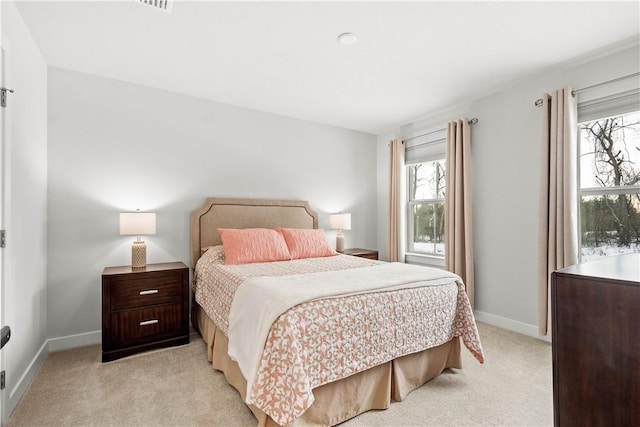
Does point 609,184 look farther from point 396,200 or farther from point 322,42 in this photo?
point 322,42

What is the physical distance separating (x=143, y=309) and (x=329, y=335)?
1.84m

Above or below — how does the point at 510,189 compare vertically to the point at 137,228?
above

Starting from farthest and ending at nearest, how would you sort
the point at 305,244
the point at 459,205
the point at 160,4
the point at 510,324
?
1. the point at 459,205
2. the point at 305,244
3. the point at 510,324
4. the point at 160,4

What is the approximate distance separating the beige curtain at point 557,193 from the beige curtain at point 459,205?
710mm

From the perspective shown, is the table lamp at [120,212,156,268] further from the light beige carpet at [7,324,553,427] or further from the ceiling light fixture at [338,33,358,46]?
the ceiling light fixture at [338,33,358,46]

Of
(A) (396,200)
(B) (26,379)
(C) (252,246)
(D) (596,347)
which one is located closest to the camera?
(D) (596,347)

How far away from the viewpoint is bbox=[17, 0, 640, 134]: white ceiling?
204cm

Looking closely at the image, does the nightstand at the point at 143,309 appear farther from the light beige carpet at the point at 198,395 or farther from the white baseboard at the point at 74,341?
the white baseboard at the point at 74,341

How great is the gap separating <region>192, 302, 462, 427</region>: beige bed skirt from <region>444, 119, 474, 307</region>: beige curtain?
1.41 meters

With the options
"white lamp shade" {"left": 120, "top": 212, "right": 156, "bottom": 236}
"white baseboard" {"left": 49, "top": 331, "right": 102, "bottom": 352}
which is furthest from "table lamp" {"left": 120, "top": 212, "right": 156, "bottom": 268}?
"white baseboard" {"left": 49, "top": 331, "right": 102, "bottom": 352}

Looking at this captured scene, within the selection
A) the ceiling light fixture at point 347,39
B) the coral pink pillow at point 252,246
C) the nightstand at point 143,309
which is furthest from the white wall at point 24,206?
the ceiling light fixture at point 347,39

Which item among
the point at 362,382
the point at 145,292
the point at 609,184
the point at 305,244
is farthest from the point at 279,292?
the point at 609,184

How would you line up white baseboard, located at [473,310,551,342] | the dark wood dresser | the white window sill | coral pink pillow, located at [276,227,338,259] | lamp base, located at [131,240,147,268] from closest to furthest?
the dark wood dresser
lamp base, located at [131,240,147,268]
white baseboard, located at [473,310,551,342]
coral pink pillow, located at [276,227,338,259]
the white window sill

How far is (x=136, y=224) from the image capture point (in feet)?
9.22
